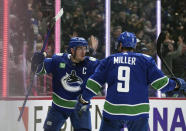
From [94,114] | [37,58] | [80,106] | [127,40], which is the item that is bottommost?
[94,114]

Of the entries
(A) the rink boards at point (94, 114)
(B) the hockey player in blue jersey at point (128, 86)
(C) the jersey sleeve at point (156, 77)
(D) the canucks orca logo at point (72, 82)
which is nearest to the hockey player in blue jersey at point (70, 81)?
(D) the canucks orca logo at point (72, 82)

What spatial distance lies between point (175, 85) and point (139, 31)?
3.15m

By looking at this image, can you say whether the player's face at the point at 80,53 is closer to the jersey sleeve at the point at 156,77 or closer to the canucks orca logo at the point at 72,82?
the canucks orca logo at the point at 72,82

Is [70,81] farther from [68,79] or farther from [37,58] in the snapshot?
[37,58]

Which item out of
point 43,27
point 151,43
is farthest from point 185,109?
point 43,27

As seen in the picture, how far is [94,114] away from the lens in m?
5.59

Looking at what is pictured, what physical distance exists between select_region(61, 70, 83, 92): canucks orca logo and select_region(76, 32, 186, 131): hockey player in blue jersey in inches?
25.6

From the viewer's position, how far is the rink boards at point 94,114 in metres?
4.97

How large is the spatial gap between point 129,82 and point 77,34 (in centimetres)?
253

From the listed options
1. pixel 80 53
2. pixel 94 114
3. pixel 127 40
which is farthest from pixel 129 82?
pixel 94 114

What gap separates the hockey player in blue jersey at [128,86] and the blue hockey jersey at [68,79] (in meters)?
0.66

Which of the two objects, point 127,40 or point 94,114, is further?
point 94,114

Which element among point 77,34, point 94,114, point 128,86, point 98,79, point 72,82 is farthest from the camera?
point 77,34

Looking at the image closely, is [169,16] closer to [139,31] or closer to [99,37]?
[139,31]
